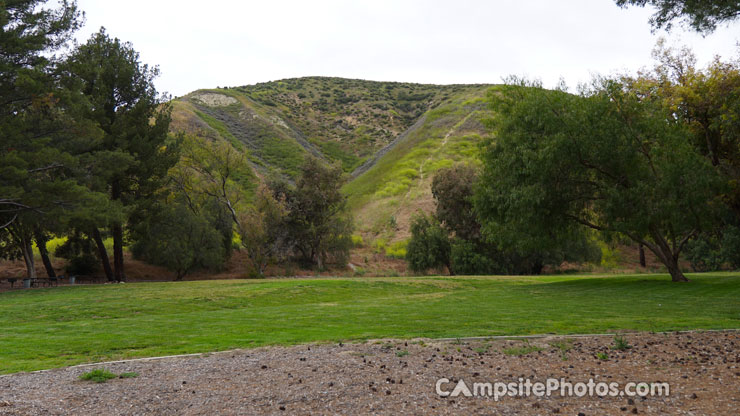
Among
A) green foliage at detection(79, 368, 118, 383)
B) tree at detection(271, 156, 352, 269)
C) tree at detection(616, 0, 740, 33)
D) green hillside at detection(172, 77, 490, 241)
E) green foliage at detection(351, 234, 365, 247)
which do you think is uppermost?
green hillside at detection(172, 77, 490, 241)

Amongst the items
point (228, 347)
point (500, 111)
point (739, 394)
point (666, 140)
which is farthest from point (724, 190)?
point (228, 347)

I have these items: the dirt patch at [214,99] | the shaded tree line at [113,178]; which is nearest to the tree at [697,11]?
the shaded tree line at [113,178]

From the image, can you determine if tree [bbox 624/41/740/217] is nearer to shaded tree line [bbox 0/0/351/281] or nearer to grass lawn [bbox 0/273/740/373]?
grass lawn [bbox 0/273/740/373]

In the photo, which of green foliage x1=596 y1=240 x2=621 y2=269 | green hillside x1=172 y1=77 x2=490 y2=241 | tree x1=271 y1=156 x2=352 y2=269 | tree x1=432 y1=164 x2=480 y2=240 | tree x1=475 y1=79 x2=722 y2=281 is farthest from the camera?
green hillside x1=172 y1=77 x2=490 y2=241

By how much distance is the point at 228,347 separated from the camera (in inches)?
398

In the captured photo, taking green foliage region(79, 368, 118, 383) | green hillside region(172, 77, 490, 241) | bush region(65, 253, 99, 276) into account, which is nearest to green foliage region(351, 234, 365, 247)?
green hillside region(172, 77, 490, 241)

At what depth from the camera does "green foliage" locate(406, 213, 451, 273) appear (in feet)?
148

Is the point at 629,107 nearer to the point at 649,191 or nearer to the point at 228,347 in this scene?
the point at 649,191

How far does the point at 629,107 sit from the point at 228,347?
2179 centimetres

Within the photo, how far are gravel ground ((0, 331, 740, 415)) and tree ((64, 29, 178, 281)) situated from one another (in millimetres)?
26815

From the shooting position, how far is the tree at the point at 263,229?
40719mm

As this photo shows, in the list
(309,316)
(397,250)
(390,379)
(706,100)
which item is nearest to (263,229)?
(397,250)

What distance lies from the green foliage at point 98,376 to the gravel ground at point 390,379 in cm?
12

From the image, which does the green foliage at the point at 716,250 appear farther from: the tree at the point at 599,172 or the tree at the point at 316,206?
the tree at the point at 316,206
